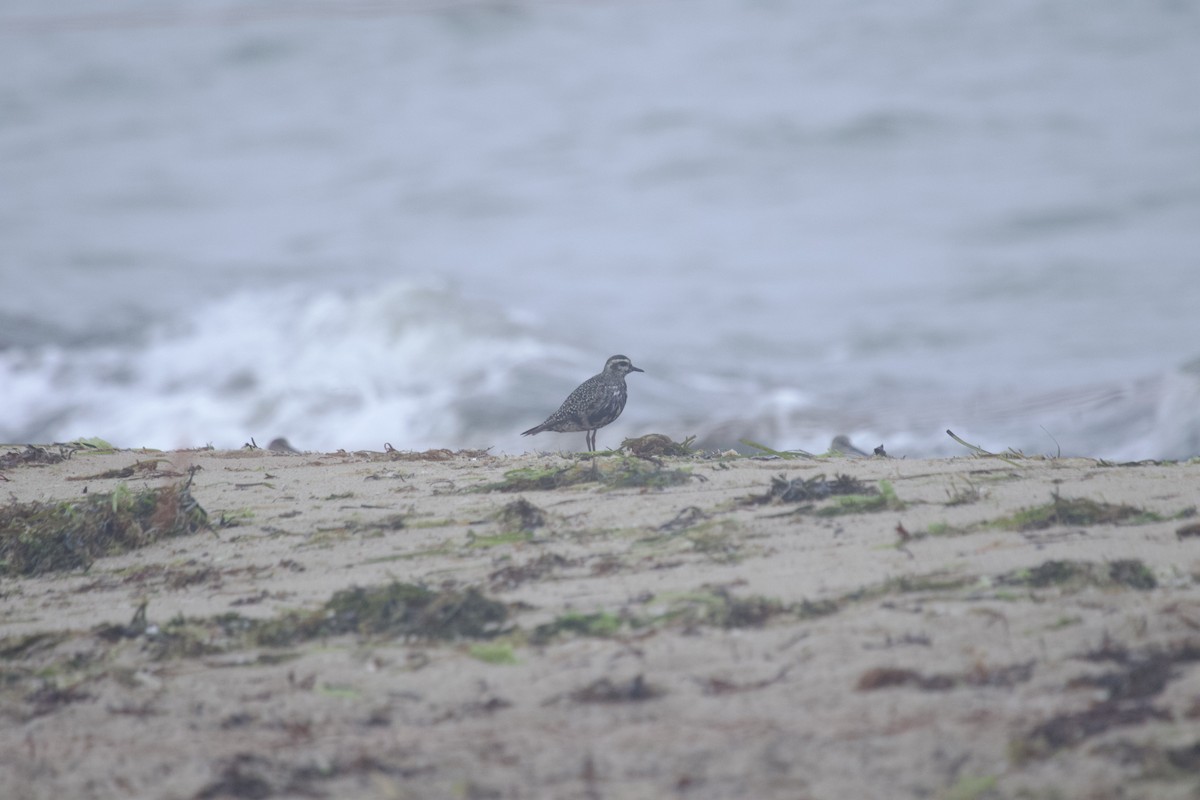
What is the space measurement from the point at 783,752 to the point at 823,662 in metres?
0.46

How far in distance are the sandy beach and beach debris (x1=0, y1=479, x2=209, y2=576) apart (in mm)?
49

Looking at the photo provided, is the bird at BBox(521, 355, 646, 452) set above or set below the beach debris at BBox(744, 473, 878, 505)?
above

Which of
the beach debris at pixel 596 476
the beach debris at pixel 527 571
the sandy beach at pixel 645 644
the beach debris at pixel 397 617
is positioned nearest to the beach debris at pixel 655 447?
the beach debris at pixel 596 476

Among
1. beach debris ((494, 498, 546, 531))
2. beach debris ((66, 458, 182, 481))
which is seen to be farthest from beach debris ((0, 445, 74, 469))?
beach debris ((494, 498, 546, 531))

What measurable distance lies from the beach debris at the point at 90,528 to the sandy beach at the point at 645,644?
0.16ft

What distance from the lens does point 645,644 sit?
405 cm

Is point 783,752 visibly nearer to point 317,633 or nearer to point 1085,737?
point 1085,737

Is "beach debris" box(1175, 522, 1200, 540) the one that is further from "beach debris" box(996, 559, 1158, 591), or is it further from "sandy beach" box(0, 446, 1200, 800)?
"beach debris" box(996, 559, 1158, 591)

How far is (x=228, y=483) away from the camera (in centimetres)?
650

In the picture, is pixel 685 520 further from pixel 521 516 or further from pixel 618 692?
pixel 618 692

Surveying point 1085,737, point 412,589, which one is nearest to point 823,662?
point 1085,737

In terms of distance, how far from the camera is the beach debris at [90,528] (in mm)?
5457

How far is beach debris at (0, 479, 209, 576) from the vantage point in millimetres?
5457

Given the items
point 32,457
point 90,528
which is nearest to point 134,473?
point 32,457
